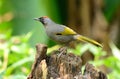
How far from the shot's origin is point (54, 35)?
3.53m

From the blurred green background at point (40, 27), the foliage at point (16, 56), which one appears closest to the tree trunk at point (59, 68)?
the blurred green background at point (40, 27)

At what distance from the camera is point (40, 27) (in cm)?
675

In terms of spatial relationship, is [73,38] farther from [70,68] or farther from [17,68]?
[17,68]

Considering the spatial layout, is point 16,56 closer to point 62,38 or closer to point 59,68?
point 62,38

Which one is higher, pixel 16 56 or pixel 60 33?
pixel 60 33

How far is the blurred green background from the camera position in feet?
14.8

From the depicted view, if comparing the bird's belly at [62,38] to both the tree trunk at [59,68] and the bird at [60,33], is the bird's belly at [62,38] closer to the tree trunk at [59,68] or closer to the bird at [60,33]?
the bird at [60,33]

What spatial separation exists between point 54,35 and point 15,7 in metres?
3.68

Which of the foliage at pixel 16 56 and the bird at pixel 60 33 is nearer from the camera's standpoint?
the bird at pixel 60 33

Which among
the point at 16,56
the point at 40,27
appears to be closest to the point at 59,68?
the point at 16,56

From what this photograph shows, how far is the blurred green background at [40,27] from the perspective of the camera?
450 centimetres

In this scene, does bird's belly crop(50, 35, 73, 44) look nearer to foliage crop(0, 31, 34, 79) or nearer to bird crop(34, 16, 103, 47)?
bird crop(34, 16, 103, 47)

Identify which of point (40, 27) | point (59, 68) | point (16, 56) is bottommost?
point (40, 27)

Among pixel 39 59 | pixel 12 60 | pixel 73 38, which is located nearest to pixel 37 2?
pixel 12 60
